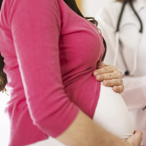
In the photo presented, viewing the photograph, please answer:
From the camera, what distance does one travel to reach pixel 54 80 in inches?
14.9

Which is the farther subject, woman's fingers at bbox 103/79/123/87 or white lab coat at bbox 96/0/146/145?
white lab coat at bbox 96/0/146/145

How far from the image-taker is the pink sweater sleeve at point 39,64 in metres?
0.36

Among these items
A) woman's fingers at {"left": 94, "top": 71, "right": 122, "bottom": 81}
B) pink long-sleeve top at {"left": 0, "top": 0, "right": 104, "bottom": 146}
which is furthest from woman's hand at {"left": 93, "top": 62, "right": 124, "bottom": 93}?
pink long-sleeve top at {"left": 0, "top": 0, "right": 104, "bottom": 146}

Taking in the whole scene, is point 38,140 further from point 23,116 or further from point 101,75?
point 101,75

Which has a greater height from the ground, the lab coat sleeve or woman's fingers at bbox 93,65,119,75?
woman's fingers at bbox 93,65,119,75

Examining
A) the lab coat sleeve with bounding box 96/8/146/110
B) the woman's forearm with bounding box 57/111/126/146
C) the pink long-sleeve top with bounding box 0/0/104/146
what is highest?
the pink long-sleeve top with bounding box 0/0/104/146

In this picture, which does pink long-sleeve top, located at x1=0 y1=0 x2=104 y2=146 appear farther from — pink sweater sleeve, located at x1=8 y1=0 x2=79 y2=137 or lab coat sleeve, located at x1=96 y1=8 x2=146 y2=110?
lab coat sleeve, located at x1=96 y1=8 x2=146 y2=110

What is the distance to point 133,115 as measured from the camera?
105 cm

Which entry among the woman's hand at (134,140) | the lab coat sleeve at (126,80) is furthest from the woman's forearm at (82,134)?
the lab coat sleeve at (126,80)

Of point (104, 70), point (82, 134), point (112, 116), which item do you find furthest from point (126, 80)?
point (82, 134)

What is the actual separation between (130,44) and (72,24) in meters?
0.78

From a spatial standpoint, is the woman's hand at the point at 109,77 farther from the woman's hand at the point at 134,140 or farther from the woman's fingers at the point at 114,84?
the woman's hand at the point at 134,140

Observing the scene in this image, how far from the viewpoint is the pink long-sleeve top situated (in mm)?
365

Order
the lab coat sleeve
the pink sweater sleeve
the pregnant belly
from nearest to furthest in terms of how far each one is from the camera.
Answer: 1. the pink sweater sleeve
2. the pregnant belly
3. the lab coat sleeve
